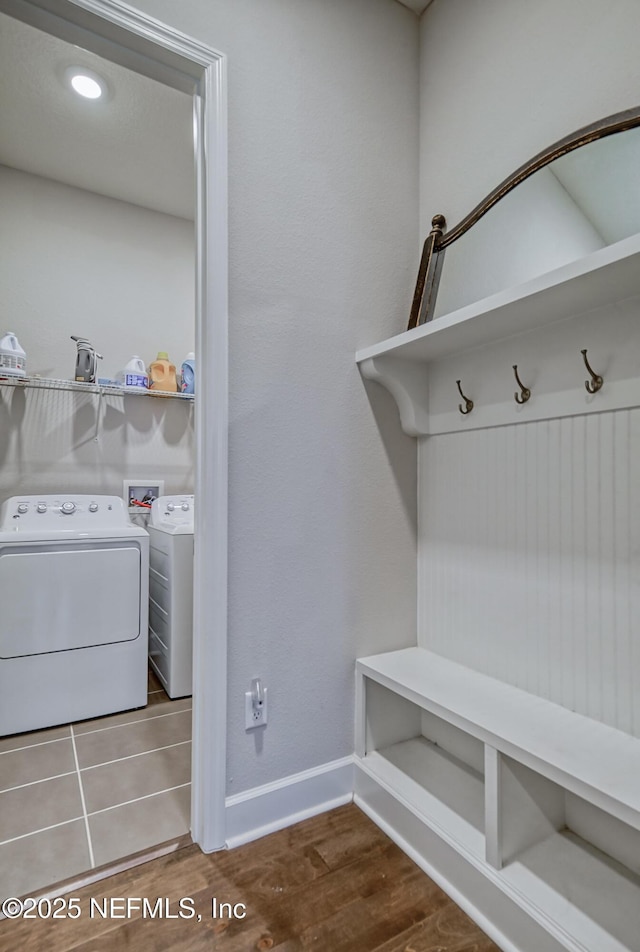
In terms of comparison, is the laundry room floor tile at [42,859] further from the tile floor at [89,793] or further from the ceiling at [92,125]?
the ceiling at [92,125]

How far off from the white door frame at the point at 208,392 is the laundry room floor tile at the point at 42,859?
1.00 ft

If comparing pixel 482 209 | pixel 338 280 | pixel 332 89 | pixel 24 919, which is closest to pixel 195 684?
pixel 24 919

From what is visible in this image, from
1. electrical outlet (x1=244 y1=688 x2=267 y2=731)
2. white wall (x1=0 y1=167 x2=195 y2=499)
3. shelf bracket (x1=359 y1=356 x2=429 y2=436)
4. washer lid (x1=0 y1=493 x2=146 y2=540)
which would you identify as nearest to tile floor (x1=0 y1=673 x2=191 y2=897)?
electrical outlet (x1=244 y1=688 x2=267 y2=731)

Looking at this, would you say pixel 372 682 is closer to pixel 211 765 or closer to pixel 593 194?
pixel 211 765

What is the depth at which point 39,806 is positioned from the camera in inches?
58.2

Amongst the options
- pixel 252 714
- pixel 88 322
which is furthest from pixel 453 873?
pixel 88 322

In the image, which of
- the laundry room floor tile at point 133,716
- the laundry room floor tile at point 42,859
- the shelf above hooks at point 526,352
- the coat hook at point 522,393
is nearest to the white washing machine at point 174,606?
the laundry room floor tile at point 133,716

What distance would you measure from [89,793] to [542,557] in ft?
5.12

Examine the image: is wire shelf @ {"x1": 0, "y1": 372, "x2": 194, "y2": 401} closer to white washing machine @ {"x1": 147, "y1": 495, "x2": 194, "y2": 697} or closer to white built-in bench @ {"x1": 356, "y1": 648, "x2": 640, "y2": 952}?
white washing machine @ {"x1": 147, "y1": 495, "x2": 194, "y2": 697}

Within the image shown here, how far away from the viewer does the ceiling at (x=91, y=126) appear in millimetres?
1930

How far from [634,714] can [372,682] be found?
2.29 ft

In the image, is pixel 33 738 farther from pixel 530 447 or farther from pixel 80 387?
pixel 530 447

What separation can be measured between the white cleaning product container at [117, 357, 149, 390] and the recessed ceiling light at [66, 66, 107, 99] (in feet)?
3.85

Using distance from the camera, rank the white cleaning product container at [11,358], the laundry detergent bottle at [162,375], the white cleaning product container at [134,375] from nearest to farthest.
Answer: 1. the white cleaning product container at [11,358]
2. the white cleaning product container at [134,375]
3. the laundry detergent bottle at [162,375]
